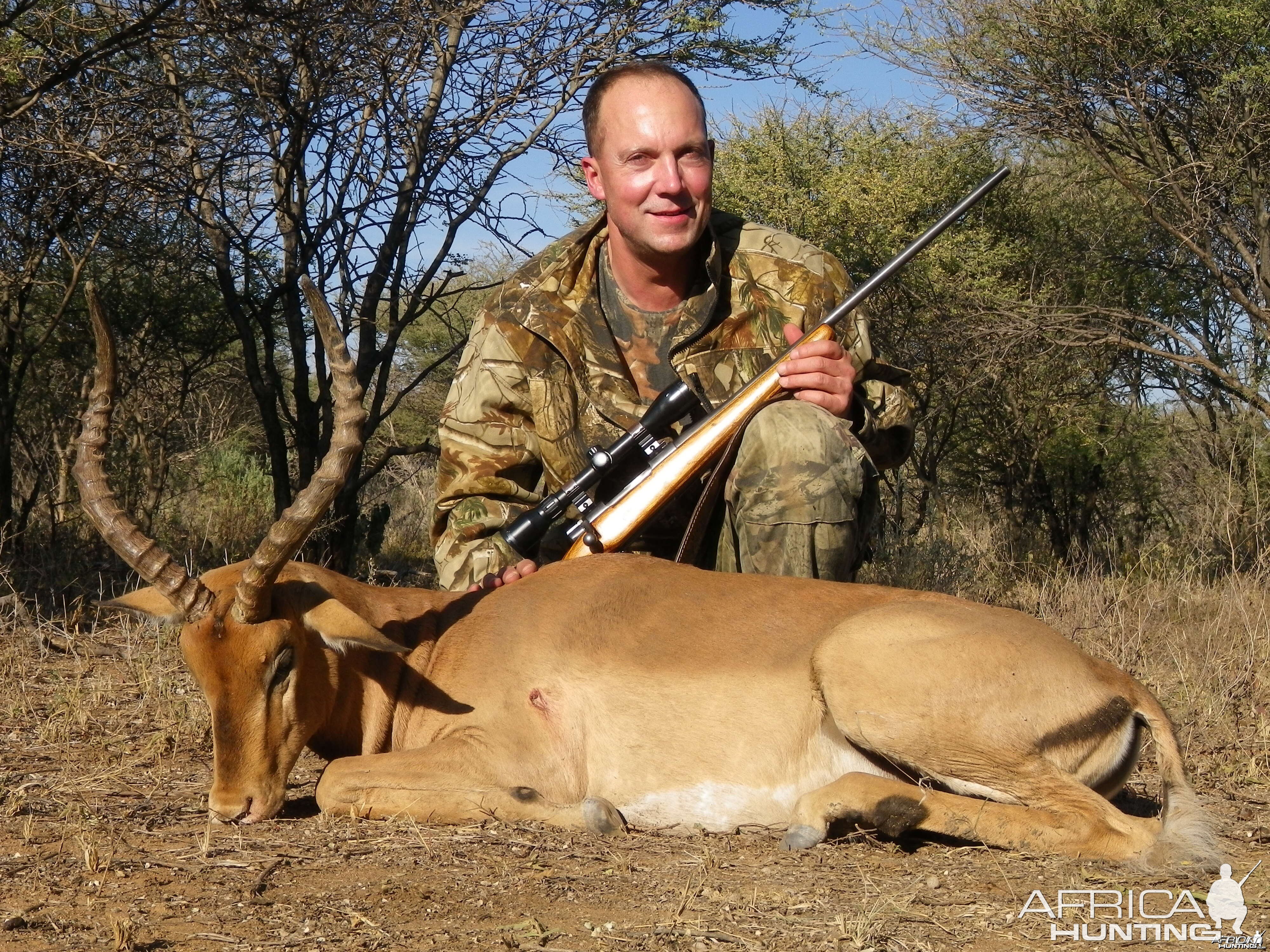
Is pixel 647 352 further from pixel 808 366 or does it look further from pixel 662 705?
pixel 662 705

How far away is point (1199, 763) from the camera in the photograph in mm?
4797

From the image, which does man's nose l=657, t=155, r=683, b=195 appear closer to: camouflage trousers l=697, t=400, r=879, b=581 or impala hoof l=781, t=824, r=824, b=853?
camouflage trousers l=697, t=400, r=879, b=581

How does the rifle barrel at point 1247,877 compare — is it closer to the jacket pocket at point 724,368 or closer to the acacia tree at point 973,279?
the jacket pocket at point 724,368

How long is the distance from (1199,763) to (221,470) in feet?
31.1

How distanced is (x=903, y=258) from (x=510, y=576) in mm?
1999

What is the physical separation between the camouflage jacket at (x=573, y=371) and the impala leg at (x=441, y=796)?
118cm

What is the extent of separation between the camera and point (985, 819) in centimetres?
368

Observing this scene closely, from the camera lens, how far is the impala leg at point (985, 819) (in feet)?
11.9

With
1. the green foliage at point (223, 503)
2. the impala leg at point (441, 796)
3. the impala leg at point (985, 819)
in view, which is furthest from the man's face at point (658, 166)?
the green foliage at point (223, 503)

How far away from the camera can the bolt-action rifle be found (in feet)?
16.0

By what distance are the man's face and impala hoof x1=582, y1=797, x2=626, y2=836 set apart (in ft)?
7.62

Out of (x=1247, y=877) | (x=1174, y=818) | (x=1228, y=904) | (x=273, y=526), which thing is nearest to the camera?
(x=1228, y=904)

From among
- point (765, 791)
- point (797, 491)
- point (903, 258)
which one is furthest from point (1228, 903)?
point (903, 258)

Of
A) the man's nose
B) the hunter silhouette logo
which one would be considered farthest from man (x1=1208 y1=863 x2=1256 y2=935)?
the man's nose
